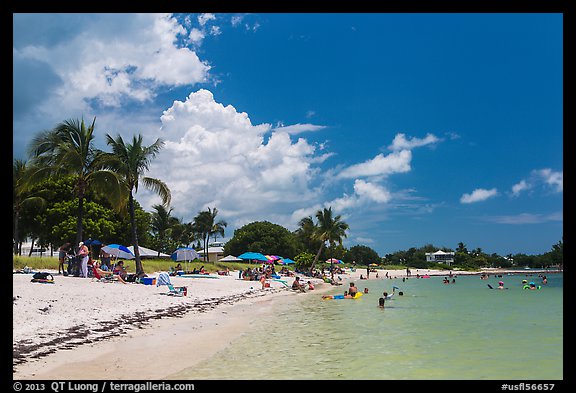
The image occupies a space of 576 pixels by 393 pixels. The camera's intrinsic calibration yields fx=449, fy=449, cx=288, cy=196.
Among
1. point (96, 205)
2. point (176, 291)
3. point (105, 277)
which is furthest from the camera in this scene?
point (96, 205)

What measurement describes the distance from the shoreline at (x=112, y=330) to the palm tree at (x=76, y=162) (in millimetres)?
6283

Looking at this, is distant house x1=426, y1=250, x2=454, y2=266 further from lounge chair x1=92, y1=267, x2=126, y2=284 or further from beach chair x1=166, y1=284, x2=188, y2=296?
lounge chair x1=92, y1=267, x2=126, y2=284

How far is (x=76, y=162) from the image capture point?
77.2 ft

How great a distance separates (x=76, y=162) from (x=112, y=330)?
14.7 meters

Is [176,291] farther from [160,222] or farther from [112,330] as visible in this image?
[160,222]

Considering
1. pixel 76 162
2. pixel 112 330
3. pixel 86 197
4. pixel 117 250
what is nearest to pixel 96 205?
pixel 86 197

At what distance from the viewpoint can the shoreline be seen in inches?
311

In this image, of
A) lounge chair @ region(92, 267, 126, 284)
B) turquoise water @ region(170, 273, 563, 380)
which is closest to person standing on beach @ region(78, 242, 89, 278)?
lounge chair @ region(92, 267, 126, 284)

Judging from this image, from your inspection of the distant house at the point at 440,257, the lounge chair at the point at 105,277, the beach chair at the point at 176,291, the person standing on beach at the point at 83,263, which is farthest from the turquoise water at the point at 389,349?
the distant house at the point at 440,257

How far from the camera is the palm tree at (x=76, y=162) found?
23.6m

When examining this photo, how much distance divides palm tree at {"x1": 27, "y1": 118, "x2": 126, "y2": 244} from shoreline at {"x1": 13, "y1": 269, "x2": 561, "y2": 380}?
6283 mm

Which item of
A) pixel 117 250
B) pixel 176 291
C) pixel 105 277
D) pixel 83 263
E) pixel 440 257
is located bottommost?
pixel 440 257
